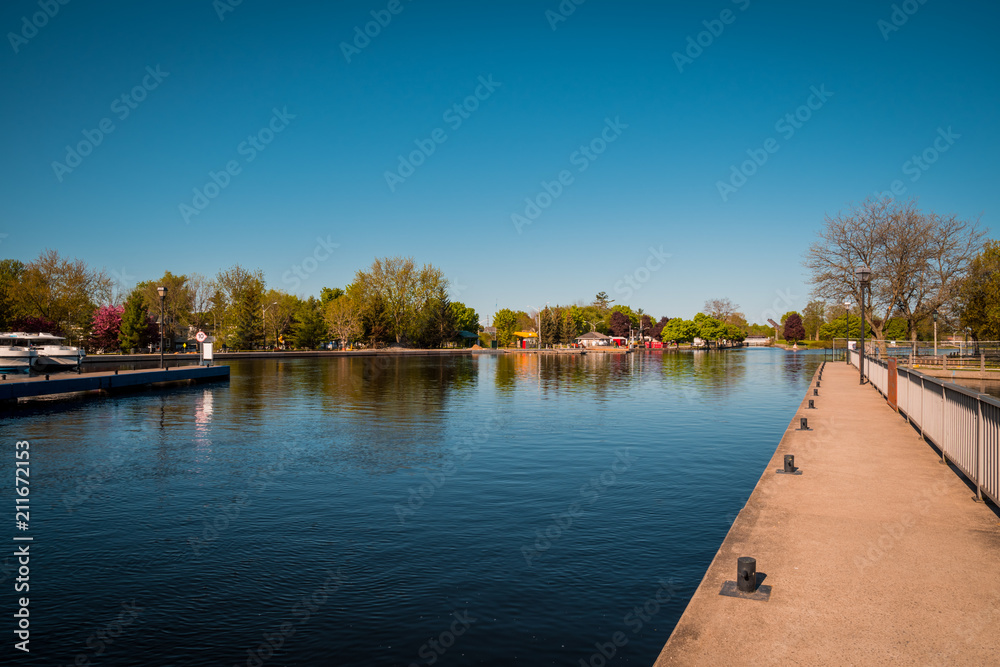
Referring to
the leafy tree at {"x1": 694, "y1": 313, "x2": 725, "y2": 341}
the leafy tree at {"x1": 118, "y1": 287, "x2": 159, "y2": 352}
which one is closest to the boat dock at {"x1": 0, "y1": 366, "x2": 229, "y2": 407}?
the leafy tree at {"x1": 118, "y1": 287, "x2": 159, "y2": 352}

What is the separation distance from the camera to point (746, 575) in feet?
18.5

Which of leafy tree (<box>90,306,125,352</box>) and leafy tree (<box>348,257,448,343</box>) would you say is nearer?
leafy tree (<box>90,306,125,352</box>)

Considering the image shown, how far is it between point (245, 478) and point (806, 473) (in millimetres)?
10460

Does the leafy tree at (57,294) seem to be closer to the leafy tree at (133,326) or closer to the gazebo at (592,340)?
the leafy tree at (133,326)

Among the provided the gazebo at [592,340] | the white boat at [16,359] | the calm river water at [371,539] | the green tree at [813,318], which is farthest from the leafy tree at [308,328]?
the green tree at [813,318]

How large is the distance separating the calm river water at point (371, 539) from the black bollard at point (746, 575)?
0.98 metres

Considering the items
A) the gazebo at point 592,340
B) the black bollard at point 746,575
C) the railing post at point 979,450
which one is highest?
the gazebo at point 592,340

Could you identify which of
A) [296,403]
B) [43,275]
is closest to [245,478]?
[296,403]

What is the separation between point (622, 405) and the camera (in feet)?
85.4

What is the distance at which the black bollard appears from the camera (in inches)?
221

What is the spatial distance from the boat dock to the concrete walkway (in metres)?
29.2

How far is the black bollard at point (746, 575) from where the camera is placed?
18.4 ft

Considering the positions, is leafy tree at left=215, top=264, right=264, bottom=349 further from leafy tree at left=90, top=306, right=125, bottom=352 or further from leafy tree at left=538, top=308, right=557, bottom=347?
leafy tree at left=538, top=308, right=557, bottom=347

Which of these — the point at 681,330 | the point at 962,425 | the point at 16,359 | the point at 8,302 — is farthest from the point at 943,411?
the point at 681,330
